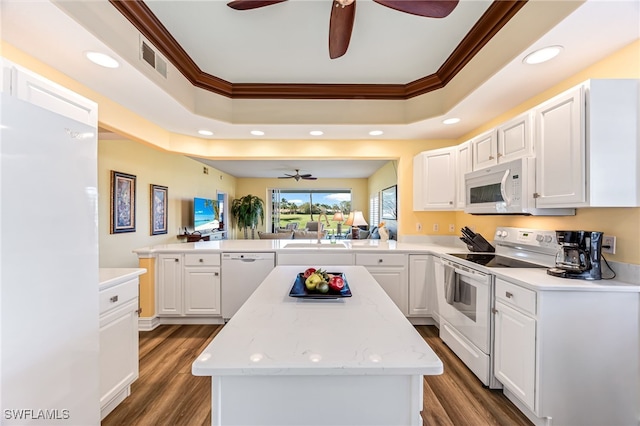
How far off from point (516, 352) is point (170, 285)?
10.8 feet

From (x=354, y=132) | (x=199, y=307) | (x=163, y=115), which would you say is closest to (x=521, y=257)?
(x=354, y=132)

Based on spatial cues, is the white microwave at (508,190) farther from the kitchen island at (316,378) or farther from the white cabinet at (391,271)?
the kitchen island at (316,378)

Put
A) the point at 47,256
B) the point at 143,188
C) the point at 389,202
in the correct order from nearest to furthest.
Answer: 1. the point at 47,256
2. the point at 143,188
3. the point at 389,202

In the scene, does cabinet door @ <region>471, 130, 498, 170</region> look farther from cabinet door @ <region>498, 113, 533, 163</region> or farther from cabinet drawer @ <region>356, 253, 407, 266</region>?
cabinet drawer @ <region>356, 253, 407, 266</region>

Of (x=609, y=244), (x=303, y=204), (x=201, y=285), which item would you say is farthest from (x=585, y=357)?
(x=303, y=204)

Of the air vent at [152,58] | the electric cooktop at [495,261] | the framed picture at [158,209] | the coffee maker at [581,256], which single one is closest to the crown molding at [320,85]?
the air vent at [152,58]

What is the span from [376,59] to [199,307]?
3184 mm

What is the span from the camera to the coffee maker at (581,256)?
162 centimetres

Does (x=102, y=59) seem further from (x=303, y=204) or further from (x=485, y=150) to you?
(x=303, y=204)

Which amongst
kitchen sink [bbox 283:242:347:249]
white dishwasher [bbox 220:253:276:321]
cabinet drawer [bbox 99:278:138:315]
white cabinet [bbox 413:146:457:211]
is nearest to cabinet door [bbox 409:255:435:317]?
white cabinet [bbox 413:146:457:211]

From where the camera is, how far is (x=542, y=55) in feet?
5.53

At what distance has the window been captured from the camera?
9.30 meters

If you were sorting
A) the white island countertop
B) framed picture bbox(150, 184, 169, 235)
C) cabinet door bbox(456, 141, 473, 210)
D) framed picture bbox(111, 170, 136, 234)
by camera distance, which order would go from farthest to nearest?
framed picture bbox(150, 184, 169, 235)
framed picture bbox(111, 170, 136, 234)
cabinet door bbox(456, 141, 473, 210)
the white island countertop

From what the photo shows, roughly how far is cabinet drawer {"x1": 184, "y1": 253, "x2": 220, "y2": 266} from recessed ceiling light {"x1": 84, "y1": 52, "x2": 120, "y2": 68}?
1.98 meters
